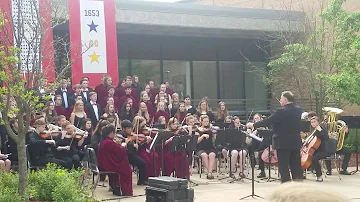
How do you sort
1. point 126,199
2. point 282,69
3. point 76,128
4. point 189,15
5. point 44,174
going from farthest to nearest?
point 282,69 → point 189,15 → point 76,128 → point 126,199 → point 44,174

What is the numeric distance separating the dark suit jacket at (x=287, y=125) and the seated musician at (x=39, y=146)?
15.1 ft

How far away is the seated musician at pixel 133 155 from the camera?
11.9m

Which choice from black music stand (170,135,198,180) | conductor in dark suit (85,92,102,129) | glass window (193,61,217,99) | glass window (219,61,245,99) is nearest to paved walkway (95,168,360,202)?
black music stand (170,135,198,180)

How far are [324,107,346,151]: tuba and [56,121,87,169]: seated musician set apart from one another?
6.65m

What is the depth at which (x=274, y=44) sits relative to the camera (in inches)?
929

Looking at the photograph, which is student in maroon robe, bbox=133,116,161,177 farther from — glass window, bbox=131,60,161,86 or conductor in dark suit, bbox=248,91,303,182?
glass window, bbox=131,60,161,86

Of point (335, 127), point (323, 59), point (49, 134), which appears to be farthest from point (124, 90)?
point (323, 59)

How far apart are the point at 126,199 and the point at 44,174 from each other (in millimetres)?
2764

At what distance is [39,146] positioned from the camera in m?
10.9

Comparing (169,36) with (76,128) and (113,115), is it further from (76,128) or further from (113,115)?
(76,128)

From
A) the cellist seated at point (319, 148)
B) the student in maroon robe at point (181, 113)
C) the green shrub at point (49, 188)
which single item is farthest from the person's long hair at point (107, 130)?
the cellist seated at point (319, 148)

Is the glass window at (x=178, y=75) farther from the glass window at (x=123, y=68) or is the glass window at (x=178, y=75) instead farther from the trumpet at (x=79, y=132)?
the trumpet at (x=79, y=132)

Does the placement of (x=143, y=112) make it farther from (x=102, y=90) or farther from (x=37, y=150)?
(x=37, y=150)

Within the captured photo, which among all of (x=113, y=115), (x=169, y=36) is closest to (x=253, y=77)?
(x=169, y=36)
